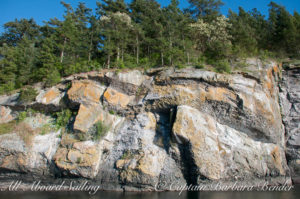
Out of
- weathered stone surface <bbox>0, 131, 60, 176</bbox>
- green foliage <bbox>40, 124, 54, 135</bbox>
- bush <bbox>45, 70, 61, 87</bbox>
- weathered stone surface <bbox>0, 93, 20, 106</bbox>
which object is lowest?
weathered stone surface <bbox>0, 131, 60, 176</bbox>

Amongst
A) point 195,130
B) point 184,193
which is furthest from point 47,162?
point 195,130

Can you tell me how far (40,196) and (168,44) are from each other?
59.8 feet

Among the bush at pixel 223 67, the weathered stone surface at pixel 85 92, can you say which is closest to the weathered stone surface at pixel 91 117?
the weathered stone surface at pixel 85 92

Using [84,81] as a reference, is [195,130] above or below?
below

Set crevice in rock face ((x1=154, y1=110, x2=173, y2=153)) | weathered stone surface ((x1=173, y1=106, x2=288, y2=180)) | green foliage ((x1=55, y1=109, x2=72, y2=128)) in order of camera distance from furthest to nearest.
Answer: green foliage ((x1=55, y1=109, x2=72, y2=128))
crevice in rock face ((x1=154, y1=110, x2=173, y2=153))
weathered stone surface ((x1=173, y1=106, x2=288, y2=180))

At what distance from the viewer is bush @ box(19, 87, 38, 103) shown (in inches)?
671

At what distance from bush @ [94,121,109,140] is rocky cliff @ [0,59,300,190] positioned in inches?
3.5

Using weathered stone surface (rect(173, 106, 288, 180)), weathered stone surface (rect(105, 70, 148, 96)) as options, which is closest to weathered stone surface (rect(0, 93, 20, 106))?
weathered stone surface (rect(105, 70, 148, 96))

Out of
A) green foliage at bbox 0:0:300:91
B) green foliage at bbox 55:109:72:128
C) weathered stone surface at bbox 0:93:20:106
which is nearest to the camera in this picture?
green foliage at bbox 55:109:72:128

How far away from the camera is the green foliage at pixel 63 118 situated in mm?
16766

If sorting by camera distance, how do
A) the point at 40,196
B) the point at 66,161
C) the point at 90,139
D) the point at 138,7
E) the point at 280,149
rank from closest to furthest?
the point at 40,196 < the point at 66,161 < the point at 90,139 < the point at 280,149 < the point at 138,7

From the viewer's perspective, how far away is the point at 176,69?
1745 centimetres

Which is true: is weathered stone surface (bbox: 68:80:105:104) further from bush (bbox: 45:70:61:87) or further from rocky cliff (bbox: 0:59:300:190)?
bush (bbox: 45:70:61:87)

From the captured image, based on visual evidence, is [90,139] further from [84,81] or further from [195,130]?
[195,130]
